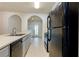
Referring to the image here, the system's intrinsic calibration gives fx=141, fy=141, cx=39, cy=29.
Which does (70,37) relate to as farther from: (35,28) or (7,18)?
(35,28)

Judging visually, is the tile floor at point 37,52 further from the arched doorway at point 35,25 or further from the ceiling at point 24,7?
the arched doorway at point 35,25

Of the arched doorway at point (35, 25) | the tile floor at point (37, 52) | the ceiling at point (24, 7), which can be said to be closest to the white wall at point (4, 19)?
the ceiling at point (24, 7)

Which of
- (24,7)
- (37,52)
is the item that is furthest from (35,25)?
(37,52)

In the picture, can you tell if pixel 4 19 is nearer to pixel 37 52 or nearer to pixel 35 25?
pixel 37 52

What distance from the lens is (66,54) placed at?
169cm

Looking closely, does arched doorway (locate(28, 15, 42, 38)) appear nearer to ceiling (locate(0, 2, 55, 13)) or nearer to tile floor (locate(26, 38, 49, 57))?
ceiling (locate(0, 2, 55, 13))

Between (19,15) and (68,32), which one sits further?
(19,15)

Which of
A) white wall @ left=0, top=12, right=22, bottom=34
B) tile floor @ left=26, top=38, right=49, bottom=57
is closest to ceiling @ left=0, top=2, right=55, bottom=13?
white wall @ left=0, top=12, right=22, bottom=34

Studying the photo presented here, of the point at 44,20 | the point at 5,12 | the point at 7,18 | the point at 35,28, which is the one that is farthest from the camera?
the point at 35,28

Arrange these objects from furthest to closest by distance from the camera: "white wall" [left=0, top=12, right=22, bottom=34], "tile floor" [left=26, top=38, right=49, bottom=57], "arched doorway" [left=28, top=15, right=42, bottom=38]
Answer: "arched doorway" [left=28, top=15, right=42, bottom=38]
"white wall" [left=0, top=12, right=22, bottom=34]
"tile floor" [left=26, top=38, right=49, bottom=57]

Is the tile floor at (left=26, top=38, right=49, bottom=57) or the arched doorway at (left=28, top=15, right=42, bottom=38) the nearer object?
the tile floor at (left=26, top=38, right=49, bottom=57)

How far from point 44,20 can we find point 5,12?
9.03 feet

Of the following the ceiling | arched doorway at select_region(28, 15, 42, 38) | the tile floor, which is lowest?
the tile floor

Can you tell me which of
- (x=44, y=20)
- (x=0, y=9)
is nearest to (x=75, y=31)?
(x=0, y=9)
